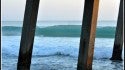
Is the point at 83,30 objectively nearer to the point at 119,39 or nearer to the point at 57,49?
the point at 119,39

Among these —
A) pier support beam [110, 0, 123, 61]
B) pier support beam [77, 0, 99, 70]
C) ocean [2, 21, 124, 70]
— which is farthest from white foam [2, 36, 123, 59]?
pier support beam [77, 0, 99, 70]

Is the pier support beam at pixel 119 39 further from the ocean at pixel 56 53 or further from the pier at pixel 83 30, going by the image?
the pier at pixel 83 30

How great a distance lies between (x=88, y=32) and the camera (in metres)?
6.16

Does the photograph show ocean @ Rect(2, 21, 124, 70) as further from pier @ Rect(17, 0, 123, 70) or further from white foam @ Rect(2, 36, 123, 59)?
pier @ Rect(17, 0, 123, 70)

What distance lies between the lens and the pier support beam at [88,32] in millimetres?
6133

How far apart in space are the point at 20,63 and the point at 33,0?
1.37 m

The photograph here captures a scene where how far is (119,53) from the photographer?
10172 millimetres

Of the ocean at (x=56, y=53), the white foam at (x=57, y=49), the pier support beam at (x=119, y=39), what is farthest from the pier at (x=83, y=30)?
the white foam at (x=57, y=49)

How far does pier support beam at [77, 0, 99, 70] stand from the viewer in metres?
6.13

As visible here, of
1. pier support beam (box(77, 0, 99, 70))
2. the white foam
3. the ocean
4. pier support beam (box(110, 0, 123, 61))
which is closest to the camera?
pier support beam (box(77, 0, 99, 70))

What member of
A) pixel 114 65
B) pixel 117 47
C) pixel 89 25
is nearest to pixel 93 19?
pixel 89 25

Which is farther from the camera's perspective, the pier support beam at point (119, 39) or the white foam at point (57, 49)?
the white foam at point (57, 49)

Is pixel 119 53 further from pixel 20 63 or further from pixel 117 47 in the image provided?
pixel 20 63

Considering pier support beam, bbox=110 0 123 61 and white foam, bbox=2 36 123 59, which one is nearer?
pier support beam, bbox=110 0 123 61
